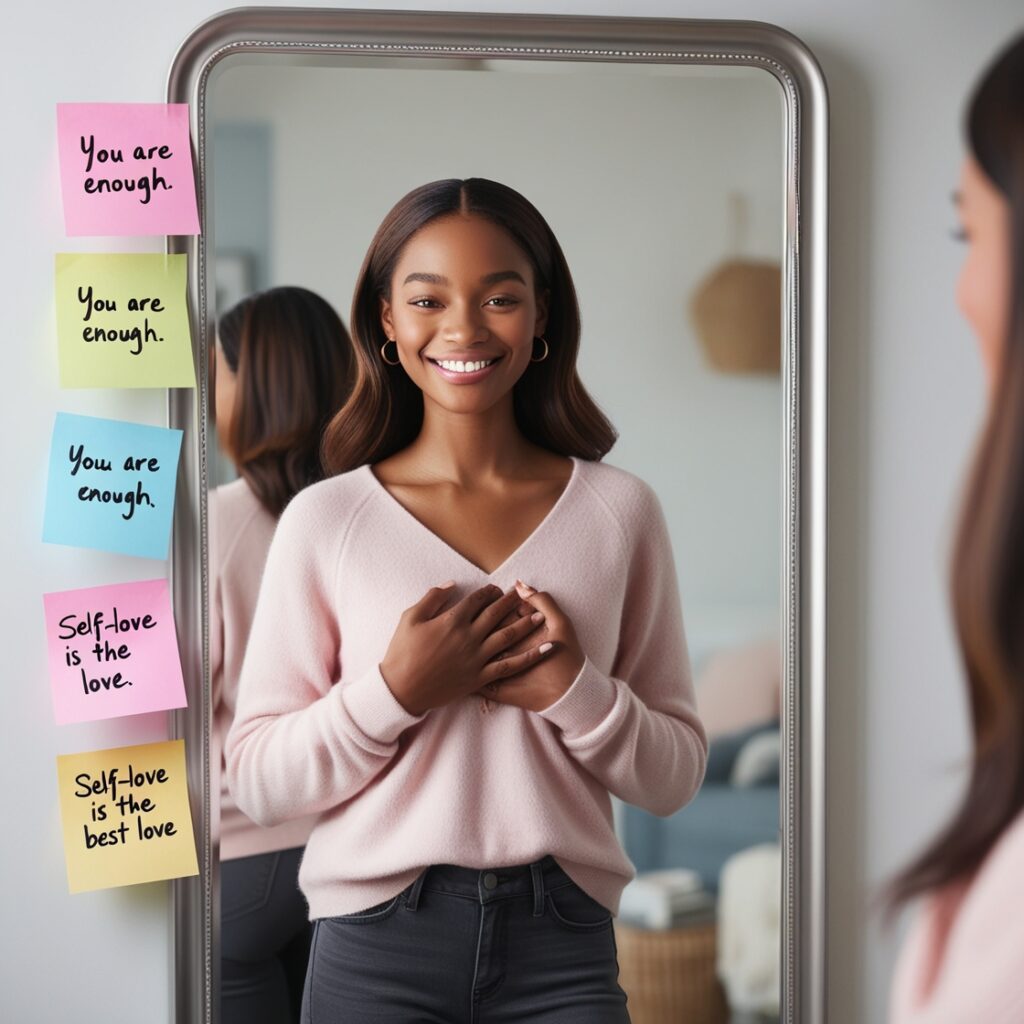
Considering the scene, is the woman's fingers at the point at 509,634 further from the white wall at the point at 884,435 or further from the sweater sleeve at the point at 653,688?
the white wall at the point at 884,435

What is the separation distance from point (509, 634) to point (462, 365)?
0.87 feet

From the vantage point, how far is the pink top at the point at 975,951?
579 millimetres

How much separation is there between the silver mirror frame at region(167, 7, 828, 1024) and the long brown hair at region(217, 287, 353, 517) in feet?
0.11

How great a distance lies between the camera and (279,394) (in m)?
1.18

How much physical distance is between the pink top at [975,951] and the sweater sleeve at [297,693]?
0.59m

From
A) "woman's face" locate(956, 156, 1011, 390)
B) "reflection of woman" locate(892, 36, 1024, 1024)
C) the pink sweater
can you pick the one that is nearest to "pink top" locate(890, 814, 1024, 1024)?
"reflection of woman" locate(892, 36, 1024, 1024)

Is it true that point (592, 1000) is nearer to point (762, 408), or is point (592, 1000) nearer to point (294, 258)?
point (762, 408)

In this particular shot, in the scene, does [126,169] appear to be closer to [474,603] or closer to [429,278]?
[429,278]

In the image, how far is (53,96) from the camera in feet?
3.92

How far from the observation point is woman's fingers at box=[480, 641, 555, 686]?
3.78ft

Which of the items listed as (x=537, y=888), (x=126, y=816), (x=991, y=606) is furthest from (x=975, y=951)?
(x=126, y=816)

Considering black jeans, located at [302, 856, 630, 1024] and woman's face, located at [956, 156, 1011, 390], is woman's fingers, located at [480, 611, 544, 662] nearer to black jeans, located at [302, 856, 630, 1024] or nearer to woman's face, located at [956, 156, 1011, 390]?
black jeans, located at [302, 856, 630, 1024]

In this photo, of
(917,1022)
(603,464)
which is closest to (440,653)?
(603,464)

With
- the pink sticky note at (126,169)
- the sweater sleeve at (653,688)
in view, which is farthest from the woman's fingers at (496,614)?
the pink sticky note at (126,169)
